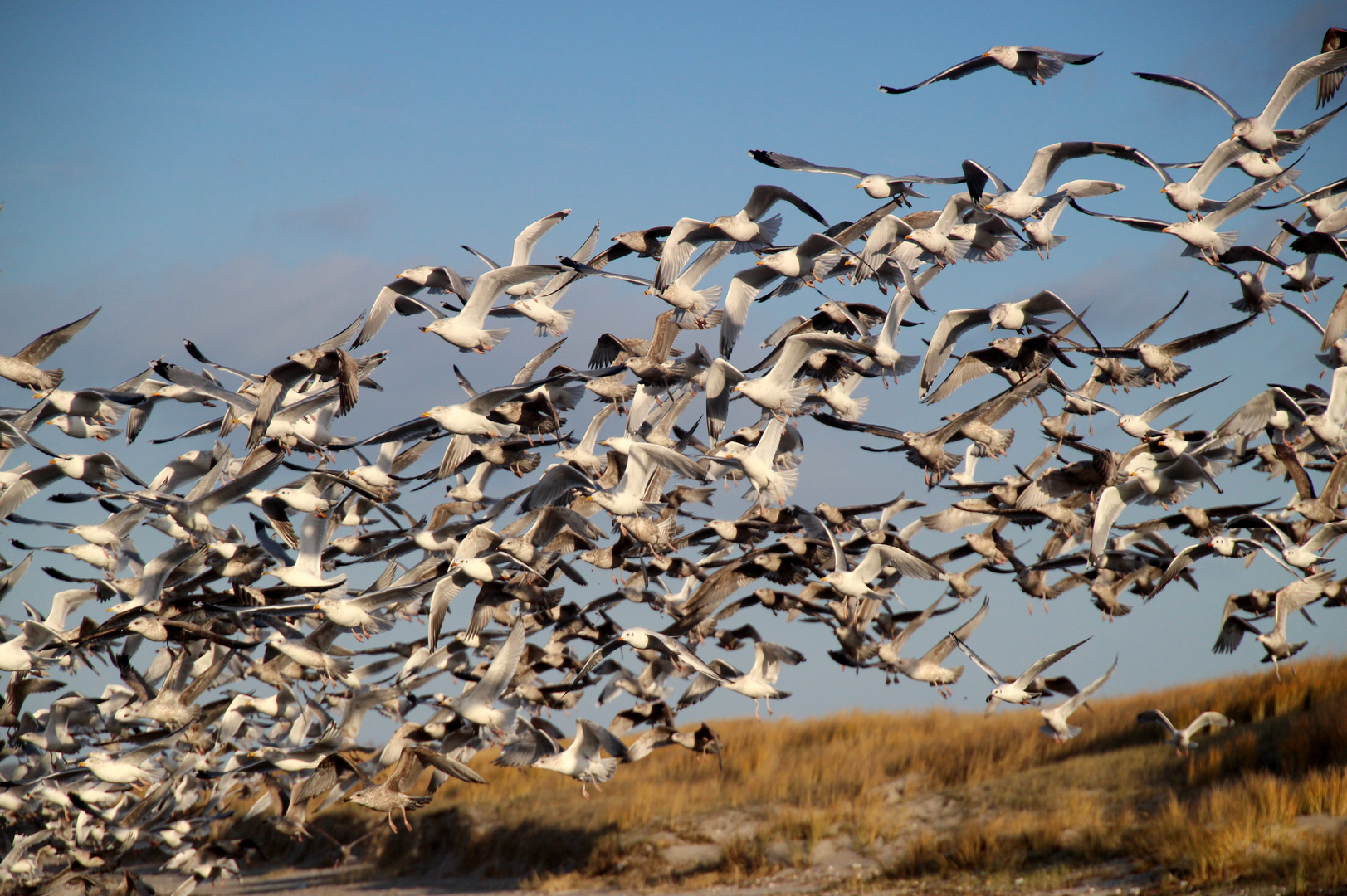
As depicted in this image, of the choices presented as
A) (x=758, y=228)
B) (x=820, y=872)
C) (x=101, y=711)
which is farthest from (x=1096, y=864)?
(x=101, y=711)

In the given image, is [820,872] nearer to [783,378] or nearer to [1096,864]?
[1096,864]

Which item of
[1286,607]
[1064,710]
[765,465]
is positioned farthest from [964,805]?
[765,465]

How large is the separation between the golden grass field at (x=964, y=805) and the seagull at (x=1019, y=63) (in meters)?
8.73

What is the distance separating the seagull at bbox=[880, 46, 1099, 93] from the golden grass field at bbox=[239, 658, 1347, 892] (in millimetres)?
8729

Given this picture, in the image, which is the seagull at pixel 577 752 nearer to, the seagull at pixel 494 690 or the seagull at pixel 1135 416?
the seagull at pixel 494 690

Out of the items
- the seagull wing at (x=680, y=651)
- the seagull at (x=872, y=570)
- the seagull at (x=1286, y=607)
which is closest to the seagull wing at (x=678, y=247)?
the seagull at (x=872, y=570)

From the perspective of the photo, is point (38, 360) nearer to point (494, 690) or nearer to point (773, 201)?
point (494, 690)

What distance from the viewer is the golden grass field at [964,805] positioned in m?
12.5

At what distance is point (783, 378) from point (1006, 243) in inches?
89.8

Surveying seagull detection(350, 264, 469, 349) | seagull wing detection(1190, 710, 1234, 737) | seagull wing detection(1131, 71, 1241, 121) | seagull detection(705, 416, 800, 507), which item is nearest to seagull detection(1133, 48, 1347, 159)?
seagull wing detection(1131, 71, 1241, 121)

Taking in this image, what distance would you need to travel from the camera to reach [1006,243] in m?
8.55

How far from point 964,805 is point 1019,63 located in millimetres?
→ 13027

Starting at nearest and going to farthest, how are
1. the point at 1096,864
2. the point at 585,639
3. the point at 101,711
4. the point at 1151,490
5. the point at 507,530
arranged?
the point at 1151,490
the point at 507,530
the point at 585,639
the point at 101,711
the point at 1096,864

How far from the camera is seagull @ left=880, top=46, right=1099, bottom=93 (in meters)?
7.79
